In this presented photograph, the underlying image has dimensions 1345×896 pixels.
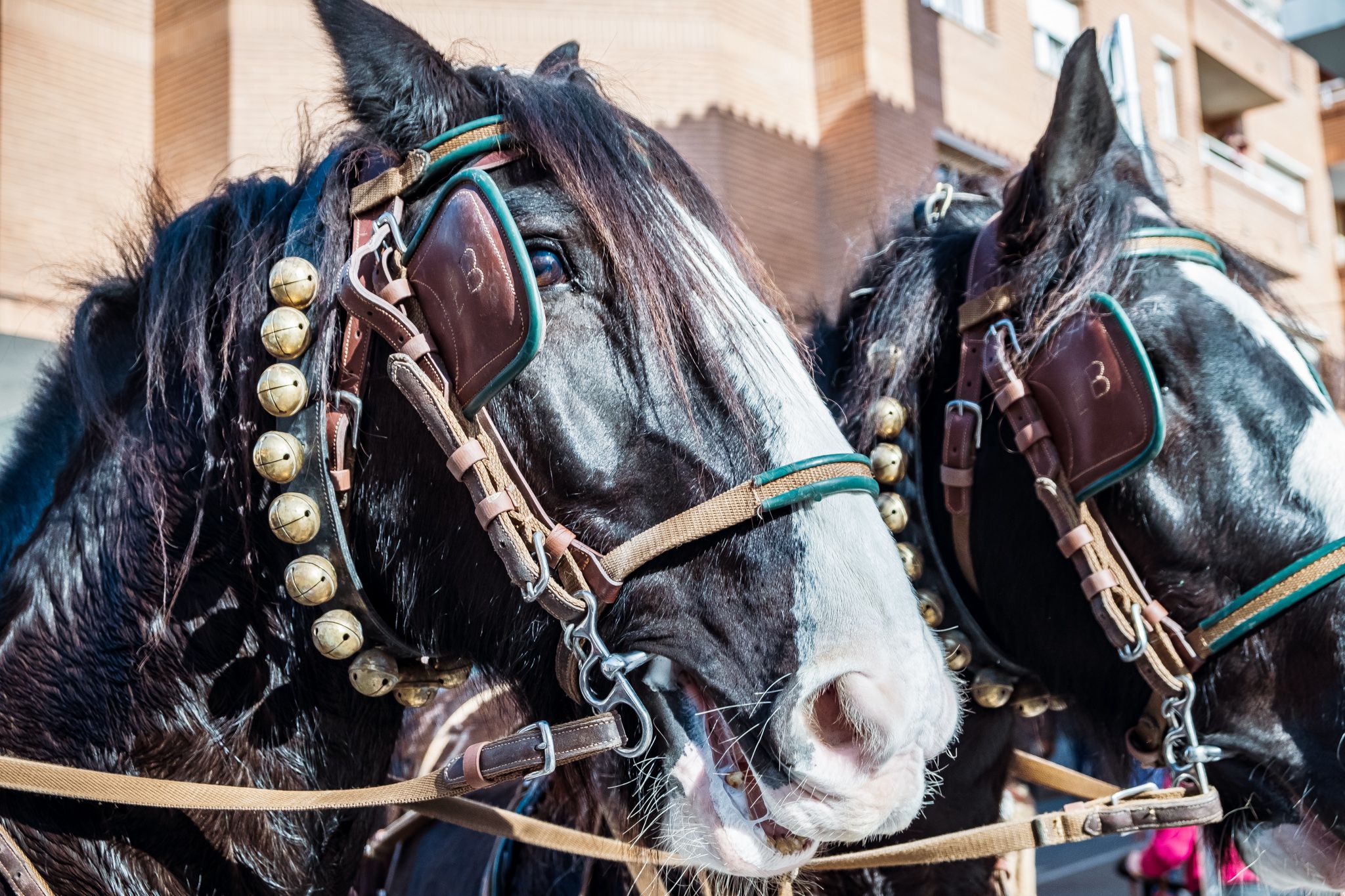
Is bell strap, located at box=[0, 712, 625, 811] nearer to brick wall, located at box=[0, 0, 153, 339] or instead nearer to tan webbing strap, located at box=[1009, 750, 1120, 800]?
tan webbing strap, located at box=[1009, 750, 1120, 800]

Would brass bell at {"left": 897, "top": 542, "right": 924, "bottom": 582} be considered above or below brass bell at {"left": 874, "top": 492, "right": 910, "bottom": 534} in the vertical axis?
below

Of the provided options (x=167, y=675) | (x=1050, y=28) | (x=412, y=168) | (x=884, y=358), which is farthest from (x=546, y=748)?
(x=1050, y=28)

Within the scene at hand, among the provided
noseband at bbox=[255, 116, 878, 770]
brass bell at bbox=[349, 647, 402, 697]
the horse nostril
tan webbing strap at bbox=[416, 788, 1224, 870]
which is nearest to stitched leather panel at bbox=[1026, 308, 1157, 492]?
tan webbing strap at bbox=[416, 788, 1224, 870]

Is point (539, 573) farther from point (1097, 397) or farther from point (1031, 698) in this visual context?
point (1031, 698)

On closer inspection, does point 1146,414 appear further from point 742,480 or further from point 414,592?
point 414,592

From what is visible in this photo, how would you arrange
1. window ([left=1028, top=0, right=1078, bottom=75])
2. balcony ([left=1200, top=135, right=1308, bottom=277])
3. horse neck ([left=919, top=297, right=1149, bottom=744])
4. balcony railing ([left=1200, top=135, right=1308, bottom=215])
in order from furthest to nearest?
balcony railing ([left=1200, top=135, right=1308, bottom=215]) → balcony ([left=1200, top=135, right=1308, bottom=277]) → window ([left=1028, top=0, right=1078, bottom=75]) → horse neck ([left=919, top=297, right=1149, bottom=744])

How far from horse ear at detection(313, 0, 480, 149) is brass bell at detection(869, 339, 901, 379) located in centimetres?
106

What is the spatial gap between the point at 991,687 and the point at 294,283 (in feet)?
4.86

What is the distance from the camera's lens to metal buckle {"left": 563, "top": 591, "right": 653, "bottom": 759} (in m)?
1.37

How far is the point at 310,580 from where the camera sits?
148 centimetres

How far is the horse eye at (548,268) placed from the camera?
1469mm

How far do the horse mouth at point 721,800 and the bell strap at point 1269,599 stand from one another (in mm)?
973

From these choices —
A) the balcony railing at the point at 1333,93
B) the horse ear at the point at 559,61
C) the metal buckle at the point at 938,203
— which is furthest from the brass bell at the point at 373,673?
the balcony railing at the point at 1333,93

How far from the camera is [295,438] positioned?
1512 mm
